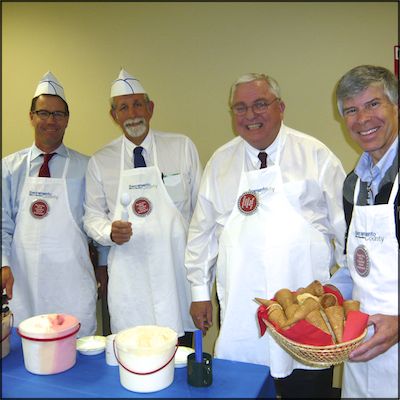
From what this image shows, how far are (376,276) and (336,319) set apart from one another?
0.84 ft

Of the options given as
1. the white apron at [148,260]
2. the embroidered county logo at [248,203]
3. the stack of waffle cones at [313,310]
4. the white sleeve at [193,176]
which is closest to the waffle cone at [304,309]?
the stack of waffle cones at [313,310]

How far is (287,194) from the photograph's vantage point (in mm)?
1646

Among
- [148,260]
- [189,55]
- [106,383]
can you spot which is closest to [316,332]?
[106,383]

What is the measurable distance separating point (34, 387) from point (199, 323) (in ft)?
2.67

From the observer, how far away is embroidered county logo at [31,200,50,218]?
2080mm

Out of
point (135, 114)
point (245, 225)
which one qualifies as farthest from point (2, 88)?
point (245, 225)

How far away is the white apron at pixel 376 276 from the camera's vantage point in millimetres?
1220

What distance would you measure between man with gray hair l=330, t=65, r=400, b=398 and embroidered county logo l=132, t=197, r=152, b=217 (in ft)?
3.03

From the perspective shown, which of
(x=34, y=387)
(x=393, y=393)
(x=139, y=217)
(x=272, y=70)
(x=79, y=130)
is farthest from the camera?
(x=79, y=130)

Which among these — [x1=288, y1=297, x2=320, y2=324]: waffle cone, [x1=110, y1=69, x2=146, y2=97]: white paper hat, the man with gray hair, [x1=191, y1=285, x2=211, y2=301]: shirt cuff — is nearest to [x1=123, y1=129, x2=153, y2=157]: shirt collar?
[x1=110, y1=69, x2=146, y2=97]: white paper hat

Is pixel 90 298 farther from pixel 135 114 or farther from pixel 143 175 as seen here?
pixel 135 114

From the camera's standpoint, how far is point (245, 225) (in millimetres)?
1665

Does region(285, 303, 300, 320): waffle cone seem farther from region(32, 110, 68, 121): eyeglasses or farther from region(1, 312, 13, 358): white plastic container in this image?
region(32, 110, 68, 121): eyeglasses

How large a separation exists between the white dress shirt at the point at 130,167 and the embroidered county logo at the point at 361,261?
0.94 m
